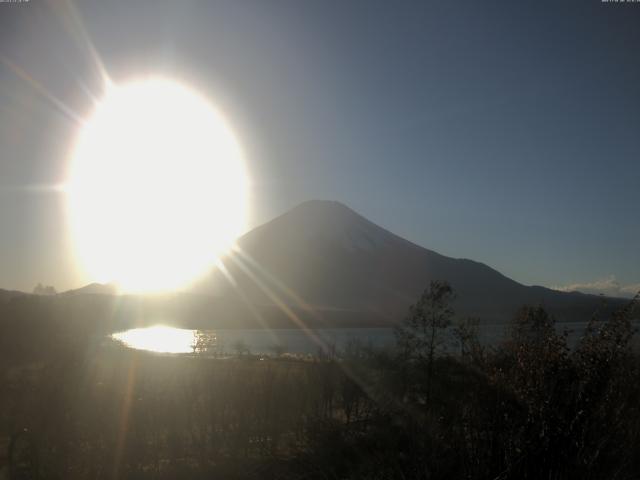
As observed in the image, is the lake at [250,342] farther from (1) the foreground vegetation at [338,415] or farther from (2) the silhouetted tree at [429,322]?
(2) the silhouetted tree at [429,322]

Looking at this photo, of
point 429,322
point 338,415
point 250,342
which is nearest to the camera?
point 338,415

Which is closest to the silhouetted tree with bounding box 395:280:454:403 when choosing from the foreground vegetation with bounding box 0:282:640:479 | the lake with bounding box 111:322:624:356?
the foreground vegetation with bounding box 0:282:640:479

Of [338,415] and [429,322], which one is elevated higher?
[429,322]

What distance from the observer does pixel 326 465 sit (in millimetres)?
9516

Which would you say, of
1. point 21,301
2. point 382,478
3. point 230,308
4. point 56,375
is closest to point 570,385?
point 382,478

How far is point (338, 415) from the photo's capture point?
1747cm

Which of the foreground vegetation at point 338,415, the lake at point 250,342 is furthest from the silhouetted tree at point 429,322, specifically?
the lake at point 250,342

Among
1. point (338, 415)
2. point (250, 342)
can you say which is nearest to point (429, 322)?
point (338, 415)

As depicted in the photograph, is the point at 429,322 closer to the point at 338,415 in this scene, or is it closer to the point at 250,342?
the point at 338,415

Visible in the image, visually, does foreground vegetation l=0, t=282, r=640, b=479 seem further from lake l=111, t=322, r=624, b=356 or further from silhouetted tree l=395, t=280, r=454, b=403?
lake l=111, t=322, r=624, b=356

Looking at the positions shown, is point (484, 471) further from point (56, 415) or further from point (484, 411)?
point (56, 415)

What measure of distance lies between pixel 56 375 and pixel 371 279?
190 metres

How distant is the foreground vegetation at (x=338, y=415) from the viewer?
400 centimetres

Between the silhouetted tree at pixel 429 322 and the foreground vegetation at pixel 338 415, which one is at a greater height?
the silhouetted tree at pixel 429 322
